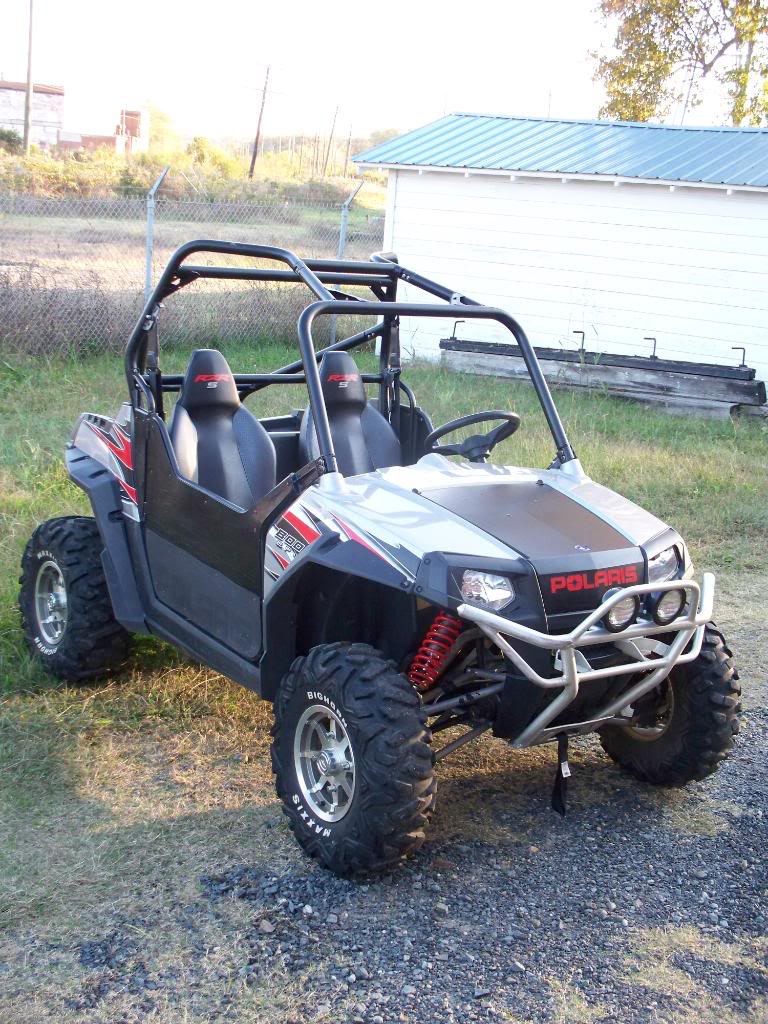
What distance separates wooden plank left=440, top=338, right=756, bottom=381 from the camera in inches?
483

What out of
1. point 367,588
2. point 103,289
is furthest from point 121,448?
point 103,289

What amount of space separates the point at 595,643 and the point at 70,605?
2.42 meters

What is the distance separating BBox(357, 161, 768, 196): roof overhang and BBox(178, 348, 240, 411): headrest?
9466 mm

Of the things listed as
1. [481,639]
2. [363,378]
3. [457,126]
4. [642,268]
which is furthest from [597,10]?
[481,639]

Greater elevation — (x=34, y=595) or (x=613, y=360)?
(x=613, y=360)

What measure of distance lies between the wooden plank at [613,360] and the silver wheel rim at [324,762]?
9581 mm

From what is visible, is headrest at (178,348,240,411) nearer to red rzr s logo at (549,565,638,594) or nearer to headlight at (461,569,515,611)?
headlight at (461,569,515,611)

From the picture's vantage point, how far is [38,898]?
3.25 m

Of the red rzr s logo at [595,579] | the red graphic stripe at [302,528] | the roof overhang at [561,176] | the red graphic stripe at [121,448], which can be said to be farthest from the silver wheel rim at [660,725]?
the roof overhang at [561,176]

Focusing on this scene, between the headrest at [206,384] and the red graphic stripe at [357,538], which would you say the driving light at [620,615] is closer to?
the red graphic stripe at [357,538]

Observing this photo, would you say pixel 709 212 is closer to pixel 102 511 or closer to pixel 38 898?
pixel 102 511

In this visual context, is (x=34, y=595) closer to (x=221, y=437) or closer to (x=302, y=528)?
(x=221, y=437)

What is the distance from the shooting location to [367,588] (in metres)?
3.79

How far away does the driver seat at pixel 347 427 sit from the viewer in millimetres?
4594
